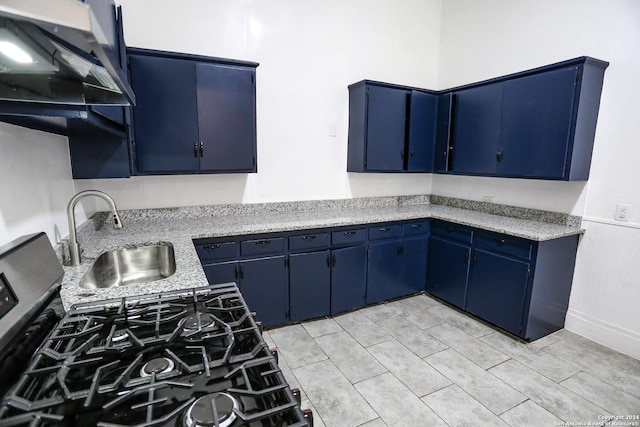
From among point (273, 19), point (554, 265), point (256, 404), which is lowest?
point (554, 265)

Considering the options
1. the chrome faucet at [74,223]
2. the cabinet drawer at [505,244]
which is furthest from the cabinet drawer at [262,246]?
the cabinet drawer at [505,244]

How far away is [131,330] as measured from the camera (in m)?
1.04

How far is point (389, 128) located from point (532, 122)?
1261 mm

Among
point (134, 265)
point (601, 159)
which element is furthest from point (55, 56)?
point (601, 159)

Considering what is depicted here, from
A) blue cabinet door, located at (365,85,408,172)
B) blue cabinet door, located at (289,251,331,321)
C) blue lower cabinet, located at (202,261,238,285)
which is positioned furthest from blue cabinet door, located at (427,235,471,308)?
blue lower cabinet, located at (202,261,238,285)

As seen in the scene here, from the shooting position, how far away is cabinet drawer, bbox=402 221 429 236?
334 cm

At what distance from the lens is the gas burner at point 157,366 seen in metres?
0.84

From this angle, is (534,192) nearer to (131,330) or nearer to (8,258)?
(131,330)

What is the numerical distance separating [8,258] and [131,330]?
1.27 ft

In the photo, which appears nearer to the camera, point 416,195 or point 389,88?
point 389,88

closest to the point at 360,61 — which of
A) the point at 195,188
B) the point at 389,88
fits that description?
the point at 389,88

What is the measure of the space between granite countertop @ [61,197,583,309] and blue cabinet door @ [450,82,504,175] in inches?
20.6

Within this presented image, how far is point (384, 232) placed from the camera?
322cm

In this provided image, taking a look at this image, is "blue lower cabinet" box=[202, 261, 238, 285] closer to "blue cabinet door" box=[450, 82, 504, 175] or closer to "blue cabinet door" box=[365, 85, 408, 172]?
"blue cabinet door" box=[365, 85, 408, 172]
